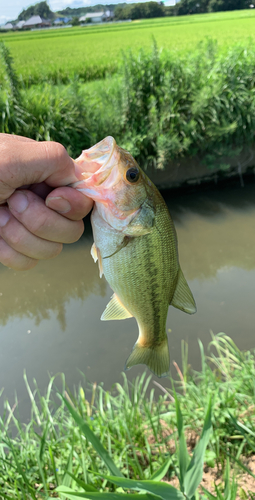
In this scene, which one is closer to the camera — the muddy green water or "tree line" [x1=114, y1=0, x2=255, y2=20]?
the muddy green water

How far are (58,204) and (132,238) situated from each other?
288mm

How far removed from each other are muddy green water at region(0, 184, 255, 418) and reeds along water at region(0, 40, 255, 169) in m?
1.48

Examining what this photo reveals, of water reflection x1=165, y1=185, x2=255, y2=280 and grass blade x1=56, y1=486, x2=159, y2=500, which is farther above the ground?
grass blade x1=56, y1=486, x2=159, y2=500

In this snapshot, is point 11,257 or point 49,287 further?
point 49,287

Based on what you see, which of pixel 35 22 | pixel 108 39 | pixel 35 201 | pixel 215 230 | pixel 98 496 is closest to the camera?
pixel 98 496

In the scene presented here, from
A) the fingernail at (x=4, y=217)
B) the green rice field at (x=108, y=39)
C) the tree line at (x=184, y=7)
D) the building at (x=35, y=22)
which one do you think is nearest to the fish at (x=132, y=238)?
the fingernail at (x=4, y=217)

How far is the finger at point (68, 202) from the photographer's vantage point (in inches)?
42.9

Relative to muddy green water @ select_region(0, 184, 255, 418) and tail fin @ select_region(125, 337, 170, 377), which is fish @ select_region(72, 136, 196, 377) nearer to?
tail fin @ select_region(125, 337, 170, 377)

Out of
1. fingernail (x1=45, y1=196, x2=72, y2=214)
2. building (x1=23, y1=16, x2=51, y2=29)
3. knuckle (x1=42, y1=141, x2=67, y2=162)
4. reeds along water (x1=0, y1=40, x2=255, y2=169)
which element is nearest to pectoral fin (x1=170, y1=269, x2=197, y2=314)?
fingernail (x1=45, y1=196, x2=72, y2=214)

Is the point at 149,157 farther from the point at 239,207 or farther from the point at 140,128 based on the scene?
the point at 239,207

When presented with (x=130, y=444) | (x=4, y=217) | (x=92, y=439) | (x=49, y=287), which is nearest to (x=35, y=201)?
(x=4, y=217)

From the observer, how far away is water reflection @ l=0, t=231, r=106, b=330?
14.5ft

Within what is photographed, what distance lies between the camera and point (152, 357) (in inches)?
47.9

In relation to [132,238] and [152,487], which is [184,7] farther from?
[152,487]
